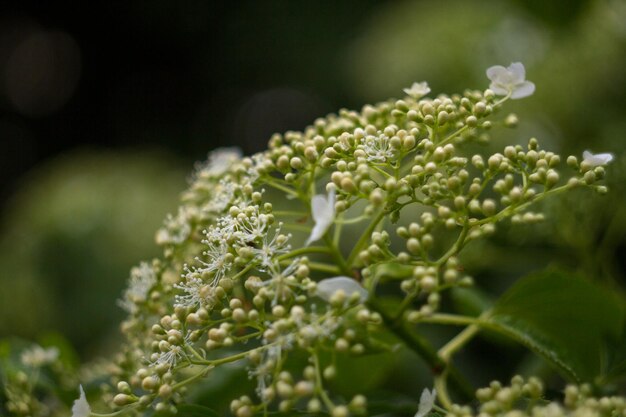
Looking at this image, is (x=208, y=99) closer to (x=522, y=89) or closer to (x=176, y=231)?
(x=176, y=231)

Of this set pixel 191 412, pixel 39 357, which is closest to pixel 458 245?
pixel 191 412

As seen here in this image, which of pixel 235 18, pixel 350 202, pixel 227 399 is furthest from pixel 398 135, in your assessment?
pixel 235 18

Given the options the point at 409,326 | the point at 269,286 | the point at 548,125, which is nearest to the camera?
the point at 269,286

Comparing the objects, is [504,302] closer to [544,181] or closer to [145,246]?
[544,181]

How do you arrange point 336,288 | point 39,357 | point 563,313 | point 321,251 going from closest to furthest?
1. point 336,288
2. point 321,251
3. point 563,313
4. point 39,357

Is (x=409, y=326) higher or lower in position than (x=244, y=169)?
lower

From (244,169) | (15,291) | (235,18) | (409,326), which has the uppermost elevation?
(235,18)

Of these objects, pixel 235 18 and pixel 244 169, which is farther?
pixel 235 18
